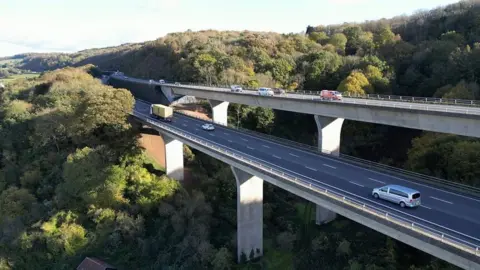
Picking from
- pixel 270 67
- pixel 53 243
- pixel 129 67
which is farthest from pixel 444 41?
pixel 129 67

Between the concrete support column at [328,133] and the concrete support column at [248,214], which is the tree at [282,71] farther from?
the concrete support column at [248,214]

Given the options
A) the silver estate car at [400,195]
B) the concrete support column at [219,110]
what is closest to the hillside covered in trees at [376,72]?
the concrete support column at [219,110]

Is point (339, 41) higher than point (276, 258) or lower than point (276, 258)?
higher

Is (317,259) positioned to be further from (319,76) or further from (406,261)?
(319,76)

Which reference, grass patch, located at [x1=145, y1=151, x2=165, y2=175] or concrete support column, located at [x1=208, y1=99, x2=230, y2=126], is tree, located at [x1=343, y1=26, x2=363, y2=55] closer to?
concrete support column, located at [x1=208, y1=99, x2=230, y2=126]

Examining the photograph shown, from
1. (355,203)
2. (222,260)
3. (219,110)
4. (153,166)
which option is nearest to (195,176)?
(153,166)

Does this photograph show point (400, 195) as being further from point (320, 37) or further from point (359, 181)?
point (320, 37)
